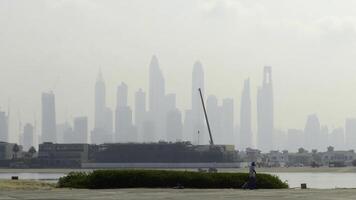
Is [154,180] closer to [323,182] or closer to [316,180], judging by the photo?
[323,182]

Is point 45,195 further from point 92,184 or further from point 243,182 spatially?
point 243,182

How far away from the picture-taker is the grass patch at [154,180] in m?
44.1

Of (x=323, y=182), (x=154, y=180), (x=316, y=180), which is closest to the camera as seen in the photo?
(x=154, y=180)

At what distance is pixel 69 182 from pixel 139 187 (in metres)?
4.68

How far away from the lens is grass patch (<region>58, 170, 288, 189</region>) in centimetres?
4414

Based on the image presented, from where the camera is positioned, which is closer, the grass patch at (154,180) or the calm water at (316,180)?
the grass patch at (154,180)

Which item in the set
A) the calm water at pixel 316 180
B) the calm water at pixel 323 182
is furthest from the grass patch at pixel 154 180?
the calm water at pixel 316 180

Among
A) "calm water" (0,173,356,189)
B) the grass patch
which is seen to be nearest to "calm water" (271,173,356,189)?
"calm water" (0,173,356,189)

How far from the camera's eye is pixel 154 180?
4462 cm

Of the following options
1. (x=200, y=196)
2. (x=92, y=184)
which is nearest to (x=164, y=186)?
(x=92, y=184)

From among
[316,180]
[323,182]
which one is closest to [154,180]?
[323,182]

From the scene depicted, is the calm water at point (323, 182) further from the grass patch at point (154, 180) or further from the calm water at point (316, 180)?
the grass patch at point (154, 180)

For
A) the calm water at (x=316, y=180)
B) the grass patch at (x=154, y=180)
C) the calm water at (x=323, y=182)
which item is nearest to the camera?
the grass patch at (x=154, y=180)

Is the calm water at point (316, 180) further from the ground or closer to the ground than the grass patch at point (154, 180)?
closer to the ground
